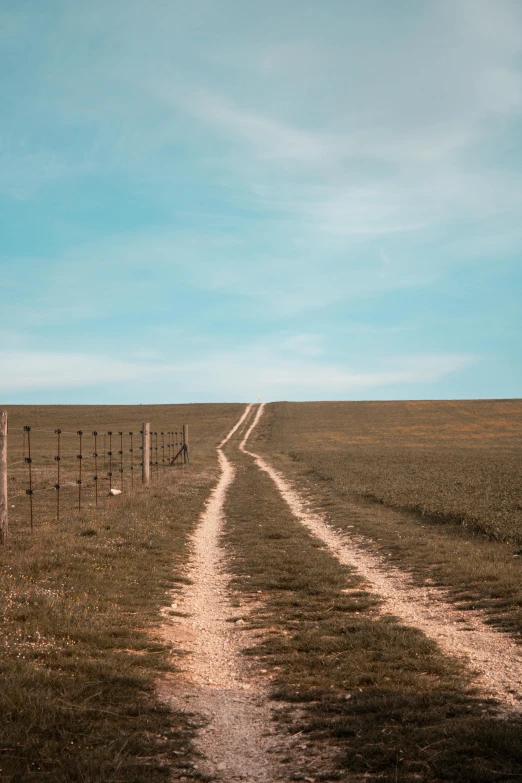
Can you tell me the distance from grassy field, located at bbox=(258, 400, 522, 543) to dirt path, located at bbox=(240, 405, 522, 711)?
13.7 feet

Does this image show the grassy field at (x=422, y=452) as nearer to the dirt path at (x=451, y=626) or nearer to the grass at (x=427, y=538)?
the grass at (x=427, y=538)

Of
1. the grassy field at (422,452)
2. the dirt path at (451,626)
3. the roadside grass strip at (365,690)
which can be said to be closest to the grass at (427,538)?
the grassy field at (422,452)

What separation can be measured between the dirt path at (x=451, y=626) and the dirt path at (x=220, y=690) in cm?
232

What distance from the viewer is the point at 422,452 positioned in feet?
152

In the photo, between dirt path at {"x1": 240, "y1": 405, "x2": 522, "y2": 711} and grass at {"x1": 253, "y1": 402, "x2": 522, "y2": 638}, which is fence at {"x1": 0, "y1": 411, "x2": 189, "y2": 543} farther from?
dirt path at {"x1": 240, "y1": 405, "x2": 522, "y2": 711}

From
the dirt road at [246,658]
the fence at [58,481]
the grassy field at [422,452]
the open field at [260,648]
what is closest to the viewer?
the open field at [260,648]

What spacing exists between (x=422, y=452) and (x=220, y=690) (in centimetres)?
4215

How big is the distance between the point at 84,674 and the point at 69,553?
574 centimetres

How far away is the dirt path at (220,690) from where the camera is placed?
475cm

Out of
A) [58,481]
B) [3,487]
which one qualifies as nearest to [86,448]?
[58,481]

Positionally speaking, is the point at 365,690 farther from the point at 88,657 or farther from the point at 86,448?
the point at 86,448

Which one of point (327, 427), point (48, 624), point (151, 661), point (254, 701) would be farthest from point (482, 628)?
point (327, 427)

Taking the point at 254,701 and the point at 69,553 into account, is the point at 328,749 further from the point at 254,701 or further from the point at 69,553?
the point at 69,553

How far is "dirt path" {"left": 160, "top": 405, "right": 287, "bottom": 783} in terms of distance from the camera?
15.6 ft
